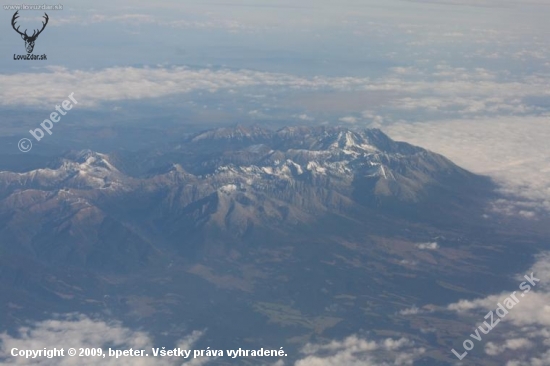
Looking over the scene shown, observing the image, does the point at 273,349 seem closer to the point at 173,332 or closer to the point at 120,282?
the point at 173,332

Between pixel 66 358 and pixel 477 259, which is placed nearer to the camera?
pixel 66 358

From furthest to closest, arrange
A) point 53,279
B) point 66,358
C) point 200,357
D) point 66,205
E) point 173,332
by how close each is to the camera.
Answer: point 66,205 → point 53,279 → point 173,332 → point 200,357 → point 66,358

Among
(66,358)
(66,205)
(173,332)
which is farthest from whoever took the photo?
(66,205)

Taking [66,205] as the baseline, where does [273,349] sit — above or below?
below

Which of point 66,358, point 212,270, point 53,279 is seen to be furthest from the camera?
point 212,270

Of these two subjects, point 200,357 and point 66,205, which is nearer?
point 200,357

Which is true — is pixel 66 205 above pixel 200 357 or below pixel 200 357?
above

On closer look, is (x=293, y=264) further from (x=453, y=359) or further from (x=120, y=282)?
(x=453, y=359)

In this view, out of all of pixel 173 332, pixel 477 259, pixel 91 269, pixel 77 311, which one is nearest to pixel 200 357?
pixel 173 332

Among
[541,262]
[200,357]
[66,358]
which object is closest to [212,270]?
[200,357]
